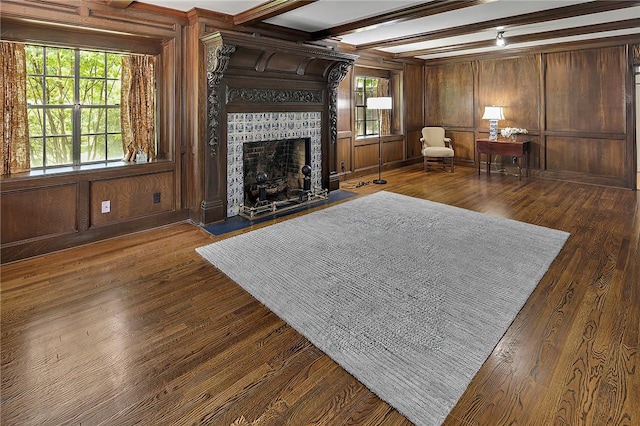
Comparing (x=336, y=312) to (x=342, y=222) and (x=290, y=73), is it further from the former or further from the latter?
(x=290, y=73)

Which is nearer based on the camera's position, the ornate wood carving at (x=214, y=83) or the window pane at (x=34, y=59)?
the window pane at (x=34, y=59)

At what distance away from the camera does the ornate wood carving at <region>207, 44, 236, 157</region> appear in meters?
3.92

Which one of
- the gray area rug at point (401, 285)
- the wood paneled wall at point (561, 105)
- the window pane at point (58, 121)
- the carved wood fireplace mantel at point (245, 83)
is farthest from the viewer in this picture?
the wood paneled wall at point (561, 105)

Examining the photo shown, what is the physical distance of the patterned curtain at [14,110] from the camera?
329 cm

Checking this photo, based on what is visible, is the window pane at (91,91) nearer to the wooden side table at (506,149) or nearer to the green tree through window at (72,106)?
the green tree through window at (72,106)

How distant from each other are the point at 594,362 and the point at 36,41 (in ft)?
15.9

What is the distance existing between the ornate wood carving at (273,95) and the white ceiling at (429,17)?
81 centimetres

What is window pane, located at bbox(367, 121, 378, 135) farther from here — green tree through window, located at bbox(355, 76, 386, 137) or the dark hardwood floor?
the dark hardwood floor

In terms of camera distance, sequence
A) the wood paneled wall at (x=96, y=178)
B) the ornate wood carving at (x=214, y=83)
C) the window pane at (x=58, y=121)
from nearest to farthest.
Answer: the wood paneled wall at (x=96, y=178), the window pane at (x=58, y=121), the ornate wood carving at (x=214, y=83)

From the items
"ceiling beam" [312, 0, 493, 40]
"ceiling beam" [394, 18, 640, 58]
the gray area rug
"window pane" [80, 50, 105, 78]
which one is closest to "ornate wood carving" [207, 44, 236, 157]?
"window pane" [80, 50, 105, 78]

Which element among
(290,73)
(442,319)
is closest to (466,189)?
(290,73)

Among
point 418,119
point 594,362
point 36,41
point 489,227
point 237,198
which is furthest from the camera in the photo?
point 418,119

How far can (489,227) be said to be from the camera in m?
4.10

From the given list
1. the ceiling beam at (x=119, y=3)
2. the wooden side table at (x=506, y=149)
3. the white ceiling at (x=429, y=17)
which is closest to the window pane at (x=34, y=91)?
the ceiling beam at (x=119, y=3)
